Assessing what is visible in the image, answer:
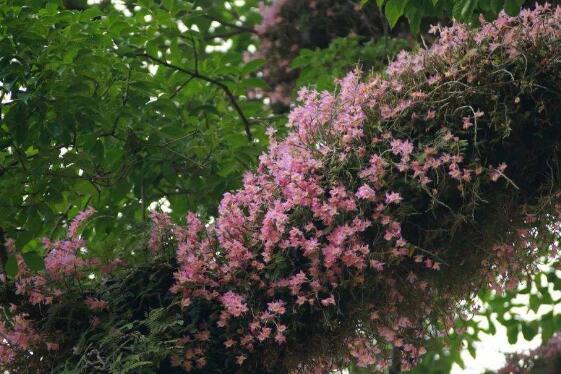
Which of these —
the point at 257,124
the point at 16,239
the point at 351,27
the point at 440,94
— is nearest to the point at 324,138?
the point at 440,94

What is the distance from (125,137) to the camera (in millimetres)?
4301

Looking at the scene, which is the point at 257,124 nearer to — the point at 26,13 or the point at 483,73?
the point at 26,13

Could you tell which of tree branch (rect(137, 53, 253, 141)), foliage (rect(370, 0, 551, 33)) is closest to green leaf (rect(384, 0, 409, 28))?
foliage (rect(370, 0, 551, 33))

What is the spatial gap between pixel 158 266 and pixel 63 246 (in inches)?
14.3

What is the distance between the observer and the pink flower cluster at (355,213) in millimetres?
2857

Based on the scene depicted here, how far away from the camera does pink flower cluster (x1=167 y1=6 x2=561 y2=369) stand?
286cm

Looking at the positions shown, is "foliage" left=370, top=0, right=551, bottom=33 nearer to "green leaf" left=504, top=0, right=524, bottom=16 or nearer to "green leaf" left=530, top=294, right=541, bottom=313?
"green leaf" left=504, top=0, right=524, bottom=16

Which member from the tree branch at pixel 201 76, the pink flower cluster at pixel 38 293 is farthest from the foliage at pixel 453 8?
the pink flower cluster at pixel 38 293

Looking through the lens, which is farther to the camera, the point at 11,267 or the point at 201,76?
the point at 201,76

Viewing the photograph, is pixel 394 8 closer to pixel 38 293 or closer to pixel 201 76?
pixel 201 76

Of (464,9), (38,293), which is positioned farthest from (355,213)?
(38,293)

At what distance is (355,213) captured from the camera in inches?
114

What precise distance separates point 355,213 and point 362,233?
0.07 m

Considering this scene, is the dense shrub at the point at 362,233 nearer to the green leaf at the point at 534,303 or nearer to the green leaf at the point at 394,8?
the green leaf at the point at 394,8
